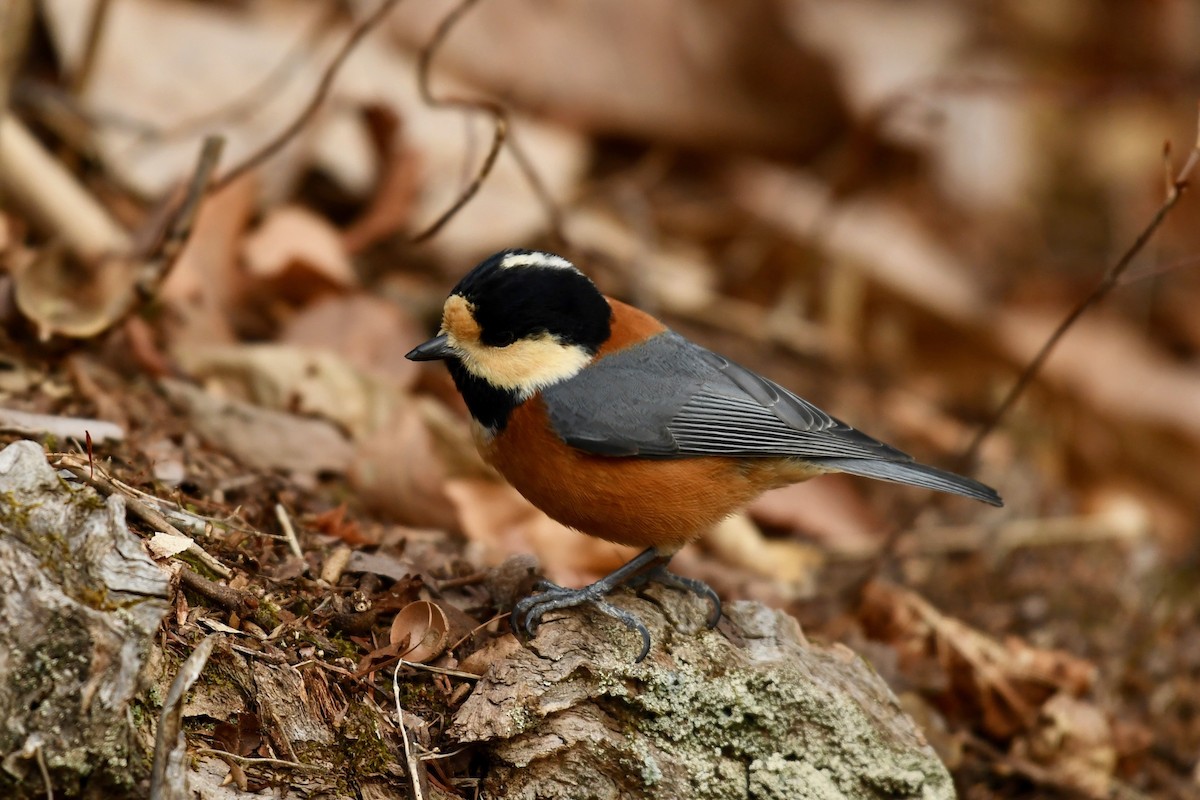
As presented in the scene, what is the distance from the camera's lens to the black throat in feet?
13.3

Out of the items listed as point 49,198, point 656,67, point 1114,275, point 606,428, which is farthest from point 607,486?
point 656,67

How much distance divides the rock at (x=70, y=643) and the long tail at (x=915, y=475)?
7.68 feet

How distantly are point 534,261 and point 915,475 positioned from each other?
1505 millimetres

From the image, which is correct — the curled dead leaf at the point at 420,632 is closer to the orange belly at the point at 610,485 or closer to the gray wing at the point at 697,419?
the orange belly at the point at 610,485

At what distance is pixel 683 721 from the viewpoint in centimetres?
350

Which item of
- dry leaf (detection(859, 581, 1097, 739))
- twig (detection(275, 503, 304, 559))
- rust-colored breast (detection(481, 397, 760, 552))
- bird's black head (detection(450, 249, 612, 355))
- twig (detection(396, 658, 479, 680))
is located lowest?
dry leaf (detection(859, 581, 1097, 739))

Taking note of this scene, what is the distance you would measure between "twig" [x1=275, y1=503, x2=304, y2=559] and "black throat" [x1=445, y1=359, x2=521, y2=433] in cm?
71

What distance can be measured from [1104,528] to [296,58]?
532 cm

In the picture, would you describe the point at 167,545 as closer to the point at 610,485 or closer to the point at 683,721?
the point at 610,485

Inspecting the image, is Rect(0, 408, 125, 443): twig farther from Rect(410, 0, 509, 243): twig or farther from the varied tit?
Rect(410, 0, 509, 243): twig

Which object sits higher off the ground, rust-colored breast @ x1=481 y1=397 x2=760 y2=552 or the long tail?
the long tail

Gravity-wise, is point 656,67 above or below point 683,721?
above

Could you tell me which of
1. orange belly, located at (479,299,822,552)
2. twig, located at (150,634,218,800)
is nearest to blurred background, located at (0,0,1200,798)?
orange belly, located at (479,299,822,552)

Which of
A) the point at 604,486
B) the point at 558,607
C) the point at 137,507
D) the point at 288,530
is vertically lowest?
the point at 288,530
